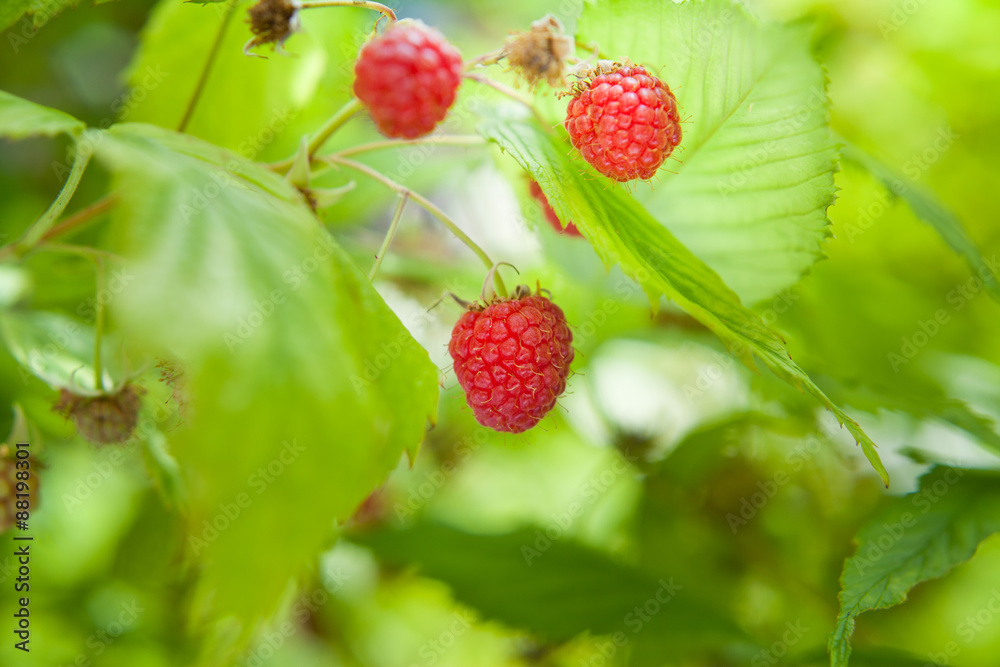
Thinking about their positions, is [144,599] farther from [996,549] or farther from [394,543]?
[996,549]

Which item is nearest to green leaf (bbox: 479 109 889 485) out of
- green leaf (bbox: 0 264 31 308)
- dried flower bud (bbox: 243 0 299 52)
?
dried flower bud (bbox: 243 0 299 52)

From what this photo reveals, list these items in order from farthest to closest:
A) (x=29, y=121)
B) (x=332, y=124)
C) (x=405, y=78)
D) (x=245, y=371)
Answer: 1. (x=332, y=124)
2. (x=405, y=78)
3. (x=29, y=121)
4. (x=245, y=371)

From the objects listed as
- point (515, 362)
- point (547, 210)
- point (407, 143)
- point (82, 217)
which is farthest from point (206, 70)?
point (515, 362)

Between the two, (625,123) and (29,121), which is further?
(625,123)

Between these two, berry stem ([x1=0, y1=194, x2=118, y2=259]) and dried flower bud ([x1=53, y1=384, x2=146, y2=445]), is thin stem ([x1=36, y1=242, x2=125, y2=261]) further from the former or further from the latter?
dried flower bud ([x1=53, y1=384, x2=146, y2=445])

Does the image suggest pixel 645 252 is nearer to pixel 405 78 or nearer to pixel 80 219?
pixel 405 78

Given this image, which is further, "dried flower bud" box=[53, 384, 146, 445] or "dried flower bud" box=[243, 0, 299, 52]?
"dried flower bud" box=[53, 384, 146, 445]

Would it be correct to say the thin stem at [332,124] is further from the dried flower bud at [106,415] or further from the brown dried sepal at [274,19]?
the dried flower bud at [106,415]
